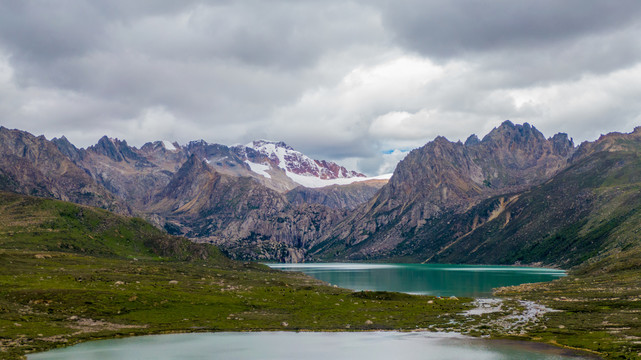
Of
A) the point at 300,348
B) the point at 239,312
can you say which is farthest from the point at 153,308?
the point at 300,348

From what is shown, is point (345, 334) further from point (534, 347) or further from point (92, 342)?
point (92, 342)

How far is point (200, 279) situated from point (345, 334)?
8641 cm

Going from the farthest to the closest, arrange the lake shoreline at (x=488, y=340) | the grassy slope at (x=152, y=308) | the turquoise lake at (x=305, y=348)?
the grassy slope at (x=152, y=308) < the turquoise lake at (x=305, y=348) < the lake shoreline at (x=488, y=340)

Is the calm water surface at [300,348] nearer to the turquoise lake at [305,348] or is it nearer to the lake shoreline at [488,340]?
the turquoise lake at [305,348]

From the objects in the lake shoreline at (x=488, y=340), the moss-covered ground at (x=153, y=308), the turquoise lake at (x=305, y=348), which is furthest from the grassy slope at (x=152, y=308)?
the turquoise lake at (x=305, y=348)

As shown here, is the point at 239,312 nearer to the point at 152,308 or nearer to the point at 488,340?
the point at 152,308

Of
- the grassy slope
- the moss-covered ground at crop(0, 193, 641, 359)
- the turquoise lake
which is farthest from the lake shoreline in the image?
the grassy slope

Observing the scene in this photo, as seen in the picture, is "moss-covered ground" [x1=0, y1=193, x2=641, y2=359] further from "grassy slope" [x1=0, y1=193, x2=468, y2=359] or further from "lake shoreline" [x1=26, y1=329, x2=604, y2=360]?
"lake shoreline" [x1=26, y1=329, x2=604, y2=360]

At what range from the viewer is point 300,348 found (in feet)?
252

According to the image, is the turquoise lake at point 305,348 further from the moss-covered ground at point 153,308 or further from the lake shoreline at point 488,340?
the moss-covered ground at point 153,308

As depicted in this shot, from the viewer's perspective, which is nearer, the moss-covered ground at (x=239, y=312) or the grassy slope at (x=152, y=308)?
the moss-covered ground at (x=239, y=312)

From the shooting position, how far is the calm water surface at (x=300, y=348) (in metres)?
69.9

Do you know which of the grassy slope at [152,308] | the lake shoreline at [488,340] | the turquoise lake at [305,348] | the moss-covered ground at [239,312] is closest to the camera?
the lake shoreline at [488,340]

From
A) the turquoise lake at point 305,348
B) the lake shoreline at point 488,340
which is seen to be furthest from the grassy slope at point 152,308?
the turquoise lake at point 305,348
